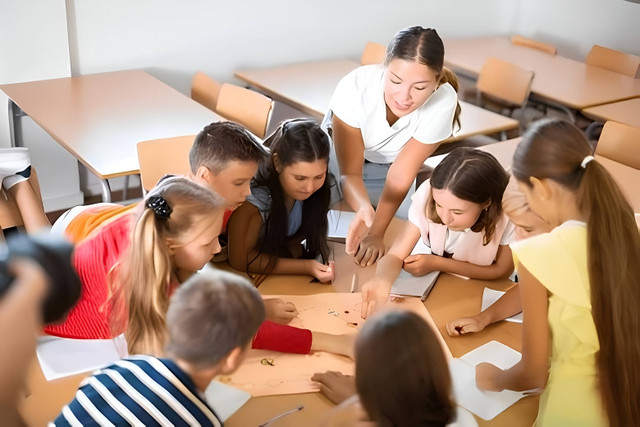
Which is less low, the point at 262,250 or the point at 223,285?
the point at 223,285

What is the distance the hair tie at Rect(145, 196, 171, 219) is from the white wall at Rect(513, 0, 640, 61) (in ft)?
14.8

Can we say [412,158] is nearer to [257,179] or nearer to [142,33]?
[257,179]

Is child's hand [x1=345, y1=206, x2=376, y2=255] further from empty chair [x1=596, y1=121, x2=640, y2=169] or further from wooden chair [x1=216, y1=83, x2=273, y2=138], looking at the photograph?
empty chair [x1=596, y1=121, x2=640, y2=169]

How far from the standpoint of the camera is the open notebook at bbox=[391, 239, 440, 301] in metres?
1.91

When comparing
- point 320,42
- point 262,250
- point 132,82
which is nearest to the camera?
point 262,250

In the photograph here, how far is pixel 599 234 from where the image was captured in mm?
1438

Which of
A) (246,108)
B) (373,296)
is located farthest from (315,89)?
(373,296)

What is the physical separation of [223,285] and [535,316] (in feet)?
2.32

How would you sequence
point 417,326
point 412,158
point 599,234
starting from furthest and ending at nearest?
point 412,158 → point 599,234 → point 417,326

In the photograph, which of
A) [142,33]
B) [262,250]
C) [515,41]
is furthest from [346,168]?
[515,41]

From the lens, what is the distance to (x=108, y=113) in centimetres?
328

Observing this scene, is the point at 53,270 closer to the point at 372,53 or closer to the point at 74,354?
the point at 74,354

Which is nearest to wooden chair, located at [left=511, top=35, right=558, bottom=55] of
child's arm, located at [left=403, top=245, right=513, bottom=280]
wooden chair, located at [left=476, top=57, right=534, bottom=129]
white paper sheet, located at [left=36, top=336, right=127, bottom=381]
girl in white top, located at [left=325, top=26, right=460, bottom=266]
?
wooden chair, located at [left=476, top=57, right=534, bottom=129]

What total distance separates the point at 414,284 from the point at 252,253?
1.57 ft
